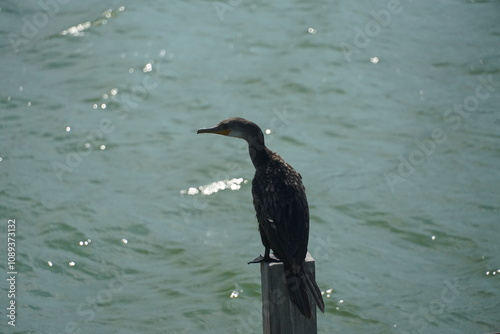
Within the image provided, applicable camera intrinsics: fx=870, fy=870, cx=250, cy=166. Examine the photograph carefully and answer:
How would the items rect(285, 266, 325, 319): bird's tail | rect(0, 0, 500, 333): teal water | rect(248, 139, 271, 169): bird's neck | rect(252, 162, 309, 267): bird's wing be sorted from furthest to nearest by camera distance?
1. rect(0, 0, 500, 333): teal water
2. rect(248, 139, 271, 169): bird's neck
3. rect(252, 162, 309, 267): bird's wing
4. rect(285, 266, 325, 319): bird's tail

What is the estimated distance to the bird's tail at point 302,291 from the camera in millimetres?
3535

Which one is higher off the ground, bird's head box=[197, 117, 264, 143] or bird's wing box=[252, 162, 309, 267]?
bird's head box=[197, 117, 264, 143]

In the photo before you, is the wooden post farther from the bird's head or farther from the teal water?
the teal water

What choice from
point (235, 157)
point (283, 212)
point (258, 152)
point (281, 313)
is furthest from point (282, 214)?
point (235, 157)

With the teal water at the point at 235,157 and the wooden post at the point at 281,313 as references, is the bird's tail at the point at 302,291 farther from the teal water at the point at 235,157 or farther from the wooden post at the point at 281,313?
the teal water at the point at 235,157

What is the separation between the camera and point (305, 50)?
1286cm

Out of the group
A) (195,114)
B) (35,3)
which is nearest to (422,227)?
→ (195,114)

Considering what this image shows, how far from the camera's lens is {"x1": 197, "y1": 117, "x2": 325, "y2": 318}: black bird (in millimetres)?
3605

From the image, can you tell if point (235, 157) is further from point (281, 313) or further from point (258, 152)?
point (281, 313)

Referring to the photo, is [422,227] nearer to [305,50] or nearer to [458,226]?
[458,226]

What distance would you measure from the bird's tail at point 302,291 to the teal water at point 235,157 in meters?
3.71

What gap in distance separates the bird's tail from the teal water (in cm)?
371

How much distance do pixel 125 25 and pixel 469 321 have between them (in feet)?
25.7

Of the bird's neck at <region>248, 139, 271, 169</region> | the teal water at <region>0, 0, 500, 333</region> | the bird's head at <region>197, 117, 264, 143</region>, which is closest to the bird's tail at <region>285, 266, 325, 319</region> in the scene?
the bird's neck at <region>248, 139, 271, 169</region>
